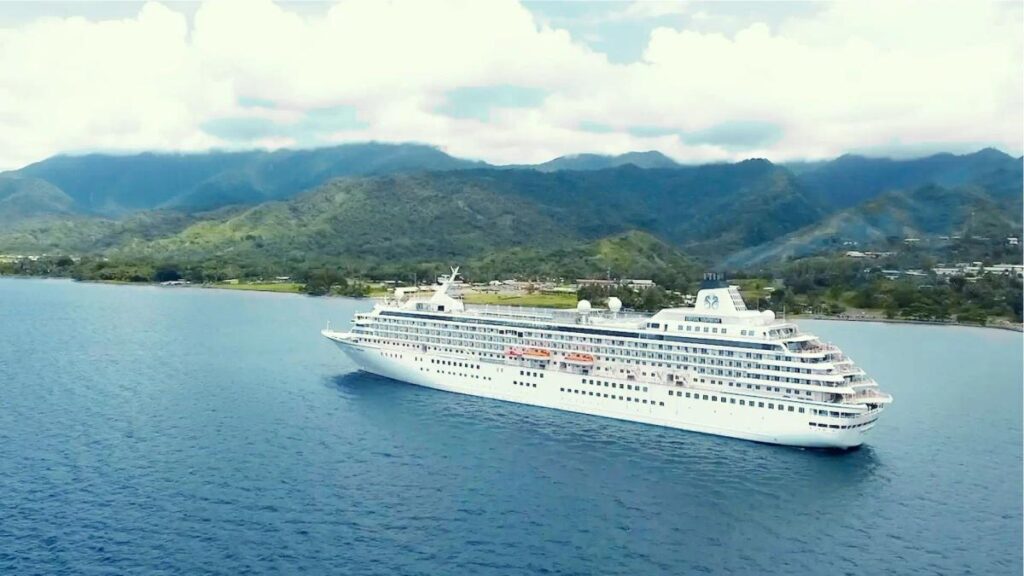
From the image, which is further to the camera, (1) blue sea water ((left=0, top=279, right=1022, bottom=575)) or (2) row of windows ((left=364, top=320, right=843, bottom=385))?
(2) row of windows ((left=364, top=320, right=843, bottom=385))

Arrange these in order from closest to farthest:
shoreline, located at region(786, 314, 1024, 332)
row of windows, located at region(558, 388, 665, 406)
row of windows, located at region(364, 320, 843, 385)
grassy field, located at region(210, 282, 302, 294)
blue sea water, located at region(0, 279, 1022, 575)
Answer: blue sea water, located at region(0, 279, 1022, 575) < row of windows, located at region(364, 320, 843, 385) < row of windows, located at region(558, 388, 665, 406) < shoreline, located at region(786, 314, 1024, 332) < grassy field, located at region(210, 282, 302, 294)

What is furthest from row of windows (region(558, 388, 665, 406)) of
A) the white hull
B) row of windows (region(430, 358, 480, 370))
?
row of windows (region(430, 358, 480, 370))

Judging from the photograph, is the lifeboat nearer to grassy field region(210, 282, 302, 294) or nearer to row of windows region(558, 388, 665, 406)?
row of windows region(558, 388, 665, 406)

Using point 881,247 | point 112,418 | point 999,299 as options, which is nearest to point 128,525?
point 112,418

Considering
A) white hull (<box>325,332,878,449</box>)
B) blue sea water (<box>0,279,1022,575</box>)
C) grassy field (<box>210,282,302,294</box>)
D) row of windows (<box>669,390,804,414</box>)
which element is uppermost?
grassy field (<box>210,282,302,294</box>)

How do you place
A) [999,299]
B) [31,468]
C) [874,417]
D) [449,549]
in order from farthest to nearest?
[999,299]
[874,417]
[31,468]
[449,549]

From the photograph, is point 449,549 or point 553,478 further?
point 553,478

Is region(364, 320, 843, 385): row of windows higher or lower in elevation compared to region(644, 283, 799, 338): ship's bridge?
lower

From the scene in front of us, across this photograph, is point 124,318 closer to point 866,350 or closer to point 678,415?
point 678,415
